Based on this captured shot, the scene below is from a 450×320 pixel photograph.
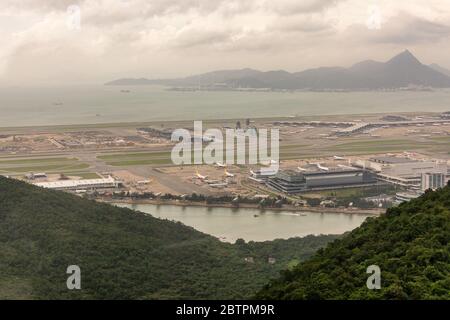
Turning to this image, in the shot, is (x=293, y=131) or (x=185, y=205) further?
(x=293, y=131)

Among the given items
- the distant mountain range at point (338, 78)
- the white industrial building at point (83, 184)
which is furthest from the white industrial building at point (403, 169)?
the distant mountain range at point (338, 78)

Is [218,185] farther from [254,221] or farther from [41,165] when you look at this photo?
[41,165]

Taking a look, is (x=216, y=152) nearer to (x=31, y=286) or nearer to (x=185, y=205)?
(x=185, y=205)

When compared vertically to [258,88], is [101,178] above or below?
below

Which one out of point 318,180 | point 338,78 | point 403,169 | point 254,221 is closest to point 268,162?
point 318,180

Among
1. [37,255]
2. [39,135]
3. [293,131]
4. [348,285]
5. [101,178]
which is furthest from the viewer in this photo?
[293,131]

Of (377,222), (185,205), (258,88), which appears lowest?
(185,205)

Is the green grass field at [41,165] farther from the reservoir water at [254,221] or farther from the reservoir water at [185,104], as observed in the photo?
the reservoir water at [185,104]
